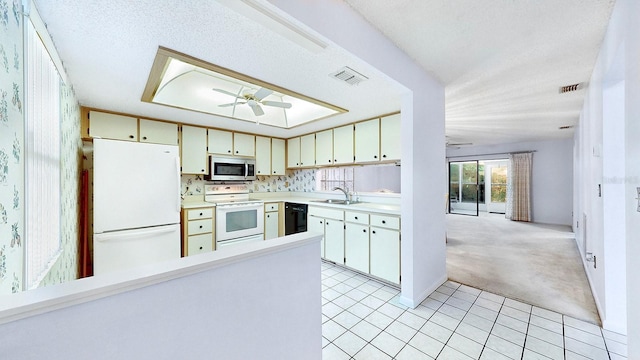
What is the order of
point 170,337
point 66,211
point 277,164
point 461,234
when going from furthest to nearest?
1. point 461,234
2. point 277,164
3. point 66,211
4. point 170,337

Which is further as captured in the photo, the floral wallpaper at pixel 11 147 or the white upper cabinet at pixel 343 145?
the white upper cabinet at pixel 343 145

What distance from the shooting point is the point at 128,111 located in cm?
290

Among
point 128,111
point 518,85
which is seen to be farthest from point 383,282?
point 128,111

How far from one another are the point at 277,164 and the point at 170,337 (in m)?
3.81

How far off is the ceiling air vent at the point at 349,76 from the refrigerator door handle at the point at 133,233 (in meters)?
2.44

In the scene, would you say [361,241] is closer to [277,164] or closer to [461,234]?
[277,164]

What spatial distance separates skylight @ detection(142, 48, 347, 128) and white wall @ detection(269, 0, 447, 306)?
3.17 ft

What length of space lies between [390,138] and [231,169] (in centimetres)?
256

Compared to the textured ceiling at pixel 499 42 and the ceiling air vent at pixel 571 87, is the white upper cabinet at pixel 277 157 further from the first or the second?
the ceiling air vent at pixel 571 87

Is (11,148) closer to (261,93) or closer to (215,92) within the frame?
(261,93)

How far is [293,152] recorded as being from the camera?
4578 mm

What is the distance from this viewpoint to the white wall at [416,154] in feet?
5.43

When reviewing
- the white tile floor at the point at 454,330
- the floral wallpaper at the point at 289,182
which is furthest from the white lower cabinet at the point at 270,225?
the white tile floor at the point at 454,330

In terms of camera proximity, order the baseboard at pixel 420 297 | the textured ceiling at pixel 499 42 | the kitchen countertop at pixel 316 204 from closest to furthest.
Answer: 1. the textured ceiling at pixel 499 42
2. the baseboard at pixel 420 297
3. the kitchen countertop at pixel 316 204
